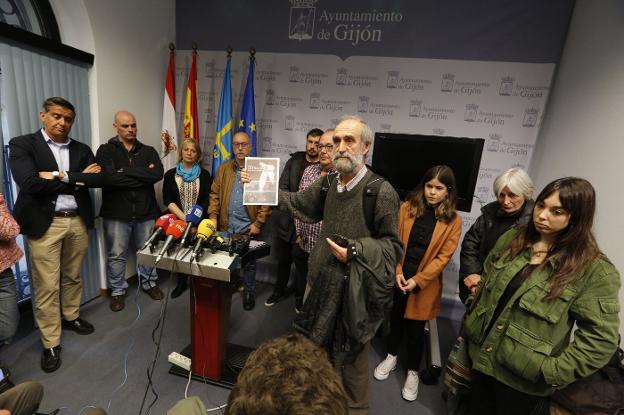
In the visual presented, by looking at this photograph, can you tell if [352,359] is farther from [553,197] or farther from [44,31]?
[44,31]

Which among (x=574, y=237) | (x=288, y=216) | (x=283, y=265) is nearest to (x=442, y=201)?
(x=574, y=237)

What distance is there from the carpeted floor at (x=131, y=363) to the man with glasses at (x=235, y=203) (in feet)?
2.78

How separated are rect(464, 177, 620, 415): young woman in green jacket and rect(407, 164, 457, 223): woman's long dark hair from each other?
0.62m

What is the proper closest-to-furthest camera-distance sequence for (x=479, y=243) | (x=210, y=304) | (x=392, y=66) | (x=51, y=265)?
(x=210, y=304), (x=479, y=243), (x=51, y=265), (x=392, y=66)

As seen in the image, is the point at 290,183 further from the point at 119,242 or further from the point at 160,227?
the point at 119,242

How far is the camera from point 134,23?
123 inches

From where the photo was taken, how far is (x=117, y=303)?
2.99 metres

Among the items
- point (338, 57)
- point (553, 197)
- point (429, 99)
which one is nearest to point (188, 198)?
point (338, 57)

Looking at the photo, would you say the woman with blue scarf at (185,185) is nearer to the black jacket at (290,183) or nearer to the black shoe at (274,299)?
the black jacket at (290,183)

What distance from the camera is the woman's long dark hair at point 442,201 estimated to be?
2.10 metres

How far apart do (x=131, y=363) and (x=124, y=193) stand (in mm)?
1442

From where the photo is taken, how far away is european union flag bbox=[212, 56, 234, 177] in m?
3.42

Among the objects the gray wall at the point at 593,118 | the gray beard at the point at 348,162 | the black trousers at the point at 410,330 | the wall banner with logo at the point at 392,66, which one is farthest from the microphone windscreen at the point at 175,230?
the gray wall at the point at 593,118

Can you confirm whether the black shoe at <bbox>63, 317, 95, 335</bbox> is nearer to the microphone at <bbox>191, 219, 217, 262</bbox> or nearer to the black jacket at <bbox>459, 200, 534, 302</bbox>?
the microphone at <bbox>191, 219, 217, 262</bbox>
